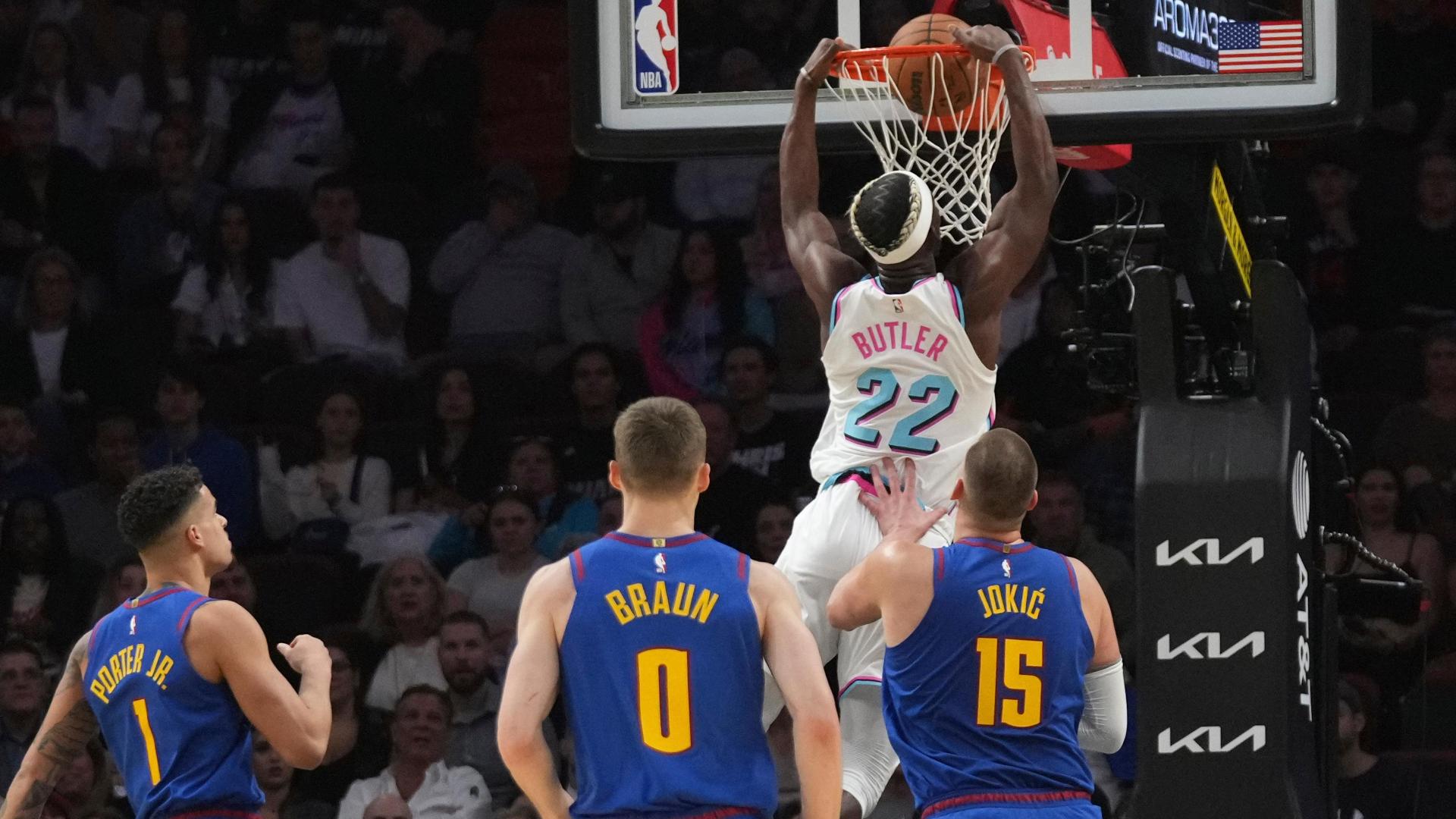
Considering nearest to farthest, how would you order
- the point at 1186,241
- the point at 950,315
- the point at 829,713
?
the point at 829,713
the point at 950,315
the point at 1186,241

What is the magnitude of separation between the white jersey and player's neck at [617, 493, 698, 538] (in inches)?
63.5

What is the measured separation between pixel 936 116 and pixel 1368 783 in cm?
397

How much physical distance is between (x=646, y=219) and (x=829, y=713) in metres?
6.82

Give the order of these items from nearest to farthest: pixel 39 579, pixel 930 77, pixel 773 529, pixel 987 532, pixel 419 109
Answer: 1. pixel 987 532
2. pixel 930 77
3. pixel 773 529
4. pixel 39 579
5. pixel 419 109

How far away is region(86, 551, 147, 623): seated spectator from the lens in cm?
1008

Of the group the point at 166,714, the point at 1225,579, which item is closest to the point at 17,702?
the point at 166,714

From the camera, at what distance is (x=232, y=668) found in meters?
5.20

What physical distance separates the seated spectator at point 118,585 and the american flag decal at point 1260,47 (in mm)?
5731

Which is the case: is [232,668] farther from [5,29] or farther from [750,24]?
[5,29]

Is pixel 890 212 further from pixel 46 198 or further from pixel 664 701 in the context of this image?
pixel 46 198

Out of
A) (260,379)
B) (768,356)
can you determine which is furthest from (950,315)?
(260,379)

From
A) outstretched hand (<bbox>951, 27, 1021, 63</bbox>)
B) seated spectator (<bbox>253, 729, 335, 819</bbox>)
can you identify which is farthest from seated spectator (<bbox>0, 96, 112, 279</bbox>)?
outstretched hand (<bbox>951, 27, 1021, 63</bbox>)

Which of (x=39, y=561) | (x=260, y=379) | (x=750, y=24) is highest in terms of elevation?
(x=750, y=24)

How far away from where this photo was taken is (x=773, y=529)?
31.7 ft
